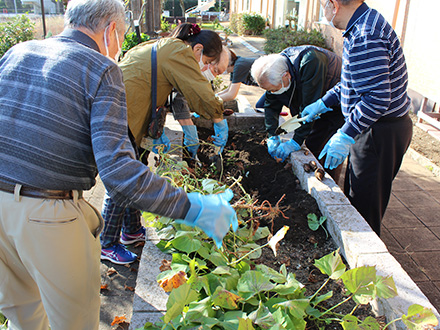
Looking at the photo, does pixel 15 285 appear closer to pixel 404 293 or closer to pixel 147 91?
pixel 147 91

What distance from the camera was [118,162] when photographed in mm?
1300

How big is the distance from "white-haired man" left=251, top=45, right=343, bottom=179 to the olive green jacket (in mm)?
824

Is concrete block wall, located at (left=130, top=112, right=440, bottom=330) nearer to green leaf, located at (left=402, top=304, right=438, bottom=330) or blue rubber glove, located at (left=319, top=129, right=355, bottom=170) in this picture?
green leaf, located at (left=402, top=304, right=438, bottom=330)

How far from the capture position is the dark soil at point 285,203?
2.19 meters

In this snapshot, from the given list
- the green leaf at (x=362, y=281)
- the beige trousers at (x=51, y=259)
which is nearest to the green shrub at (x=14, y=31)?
the beige trousers at (x=51, y=259)

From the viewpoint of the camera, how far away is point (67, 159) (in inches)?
55.9

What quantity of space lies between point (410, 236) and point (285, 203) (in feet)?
4.24

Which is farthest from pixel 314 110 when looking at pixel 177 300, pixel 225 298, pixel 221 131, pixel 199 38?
pixel 177 300

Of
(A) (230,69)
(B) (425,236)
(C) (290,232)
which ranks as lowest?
(B) (425,236)

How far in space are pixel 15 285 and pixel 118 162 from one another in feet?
2.94

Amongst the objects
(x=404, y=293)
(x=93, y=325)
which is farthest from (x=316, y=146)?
(x=93, y=325)

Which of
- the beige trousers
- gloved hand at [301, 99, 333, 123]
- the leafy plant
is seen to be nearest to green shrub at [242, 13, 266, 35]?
gloved hand at [301, 99, 333, 123]

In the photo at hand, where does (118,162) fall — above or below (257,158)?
above

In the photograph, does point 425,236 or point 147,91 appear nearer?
point 147,91
